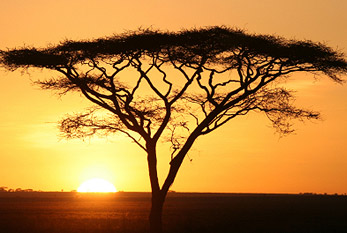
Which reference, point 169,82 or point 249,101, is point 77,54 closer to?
point 169,82

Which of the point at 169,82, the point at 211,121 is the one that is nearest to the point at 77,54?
the point at 169,82

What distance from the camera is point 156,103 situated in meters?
31.7

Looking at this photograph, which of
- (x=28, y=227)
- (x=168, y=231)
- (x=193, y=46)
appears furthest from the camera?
(x=28, y=227)

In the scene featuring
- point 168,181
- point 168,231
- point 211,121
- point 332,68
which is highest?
point 332,68

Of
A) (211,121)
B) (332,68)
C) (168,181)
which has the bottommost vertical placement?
(168,181)

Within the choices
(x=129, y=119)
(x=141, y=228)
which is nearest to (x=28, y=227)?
(x=141, y=228)

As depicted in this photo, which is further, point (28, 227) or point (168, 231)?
point (28, 227)

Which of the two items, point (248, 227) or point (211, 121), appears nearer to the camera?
point (211, 121)

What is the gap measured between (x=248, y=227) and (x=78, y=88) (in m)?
10.5

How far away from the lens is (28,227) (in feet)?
105

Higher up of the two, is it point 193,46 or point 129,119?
point 193,46

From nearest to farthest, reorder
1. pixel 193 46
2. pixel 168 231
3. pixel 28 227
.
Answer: pixel 193 46 → pixel 168 231 → pixel 28 227

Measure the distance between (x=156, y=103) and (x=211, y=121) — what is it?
330cm

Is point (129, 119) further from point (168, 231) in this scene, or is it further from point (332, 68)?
point (332, 68)
